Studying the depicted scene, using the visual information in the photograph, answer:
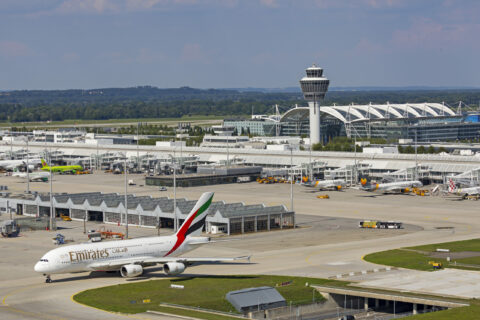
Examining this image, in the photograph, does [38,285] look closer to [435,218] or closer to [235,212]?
[235,212]

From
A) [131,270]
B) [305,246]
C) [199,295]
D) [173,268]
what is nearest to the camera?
[199,295]

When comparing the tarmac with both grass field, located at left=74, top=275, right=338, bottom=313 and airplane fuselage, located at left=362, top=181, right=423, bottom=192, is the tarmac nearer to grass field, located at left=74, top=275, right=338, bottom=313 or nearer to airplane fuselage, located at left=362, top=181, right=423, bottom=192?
grass field, located at left=74, top=275, right=338, bottom=313

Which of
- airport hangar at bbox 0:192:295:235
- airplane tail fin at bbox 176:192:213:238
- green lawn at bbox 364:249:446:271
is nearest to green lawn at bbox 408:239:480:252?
green lawn at bbox 364:249:446:271

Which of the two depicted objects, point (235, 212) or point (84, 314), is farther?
point (235, 212)

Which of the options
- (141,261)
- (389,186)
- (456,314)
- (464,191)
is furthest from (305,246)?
(389,186)

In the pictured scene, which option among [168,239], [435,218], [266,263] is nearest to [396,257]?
[266,263]

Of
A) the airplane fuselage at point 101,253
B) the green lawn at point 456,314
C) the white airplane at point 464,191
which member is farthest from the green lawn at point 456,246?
the white airplane at point 464,191

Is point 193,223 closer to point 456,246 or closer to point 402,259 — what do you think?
point 402,259
